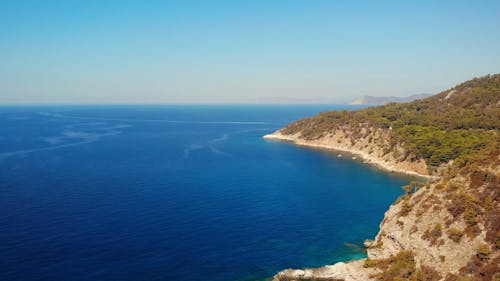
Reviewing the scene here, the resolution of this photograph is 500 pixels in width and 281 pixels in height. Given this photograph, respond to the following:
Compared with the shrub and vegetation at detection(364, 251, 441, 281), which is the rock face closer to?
vegetation at detection(364, 251, 441, 281)

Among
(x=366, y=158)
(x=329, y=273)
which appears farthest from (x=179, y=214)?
(x=366, y=158)

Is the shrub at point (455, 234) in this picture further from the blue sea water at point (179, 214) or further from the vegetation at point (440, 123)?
the vegetation at point (440, 123)

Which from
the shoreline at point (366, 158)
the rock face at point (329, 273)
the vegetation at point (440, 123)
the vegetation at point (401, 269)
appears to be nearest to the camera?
the vegetation at point (401, 269)

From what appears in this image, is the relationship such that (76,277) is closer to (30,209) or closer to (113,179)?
(30,209)

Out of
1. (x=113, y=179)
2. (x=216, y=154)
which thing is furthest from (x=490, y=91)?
(x=113, y=179)

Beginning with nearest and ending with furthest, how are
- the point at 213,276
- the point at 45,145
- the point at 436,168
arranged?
1. the point at 213,276
2. the point at 436,168
3. the point at 45,145

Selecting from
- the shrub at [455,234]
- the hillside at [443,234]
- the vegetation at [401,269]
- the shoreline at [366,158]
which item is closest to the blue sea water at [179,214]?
the hillside at [443,234]

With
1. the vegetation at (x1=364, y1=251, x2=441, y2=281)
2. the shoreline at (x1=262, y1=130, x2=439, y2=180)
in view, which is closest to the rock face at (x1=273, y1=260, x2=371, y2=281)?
the vegetation at (x1=364, y1=251, x2=441, y2=281)

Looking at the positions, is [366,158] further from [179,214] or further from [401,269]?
[401,269]
